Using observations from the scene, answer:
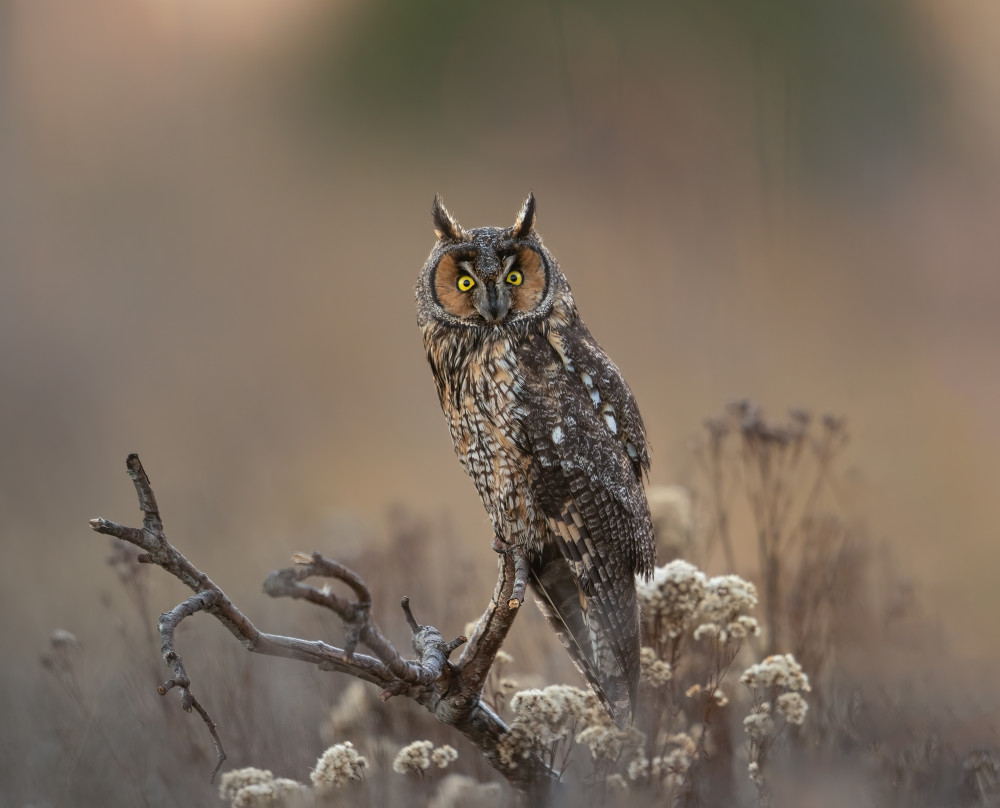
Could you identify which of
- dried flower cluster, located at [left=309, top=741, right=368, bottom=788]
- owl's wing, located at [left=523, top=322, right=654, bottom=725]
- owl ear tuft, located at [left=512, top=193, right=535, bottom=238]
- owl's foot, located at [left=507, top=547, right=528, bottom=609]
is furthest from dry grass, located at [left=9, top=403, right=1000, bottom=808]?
owl ear tuft, located at [left=512, top=193, right=535, bottom=238]

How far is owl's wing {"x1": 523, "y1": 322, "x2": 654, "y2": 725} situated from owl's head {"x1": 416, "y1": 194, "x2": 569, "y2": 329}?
0.46 ft

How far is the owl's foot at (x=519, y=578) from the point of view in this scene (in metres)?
2.54

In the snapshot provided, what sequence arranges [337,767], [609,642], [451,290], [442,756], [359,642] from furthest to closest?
[451,290]
[609,642]
[442,756]
[337,767]
[359,642]

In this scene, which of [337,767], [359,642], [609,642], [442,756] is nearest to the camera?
[359,642]

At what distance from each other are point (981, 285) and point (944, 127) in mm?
2774

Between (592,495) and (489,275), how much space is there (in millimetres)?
742

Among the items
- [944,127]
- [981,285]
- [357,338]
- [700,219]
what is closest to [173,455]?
[357,338]

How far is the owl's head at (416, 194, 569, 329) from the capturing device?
274 centimetres

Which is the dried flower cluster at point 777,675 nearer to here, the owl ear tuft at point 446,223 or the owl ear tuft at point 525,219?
the owl ear tuft at point 525,219

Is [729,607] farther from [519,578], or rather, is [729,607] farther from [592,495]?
[519,578]

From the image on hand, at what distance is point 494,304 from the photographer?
275 cm

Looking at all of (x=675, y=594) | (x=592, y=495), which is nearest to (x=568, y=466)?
(x=592, y=495)

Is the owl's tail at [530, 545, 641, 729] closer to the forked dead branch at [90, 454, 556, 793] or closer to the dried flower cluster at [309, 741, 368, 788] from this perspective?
the forked dead branch at [90, 454, 556, 793]

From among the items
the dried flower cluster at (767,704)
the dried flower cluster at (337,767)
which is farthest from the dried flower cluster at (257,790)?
the dried flower cluster at (767,704)
